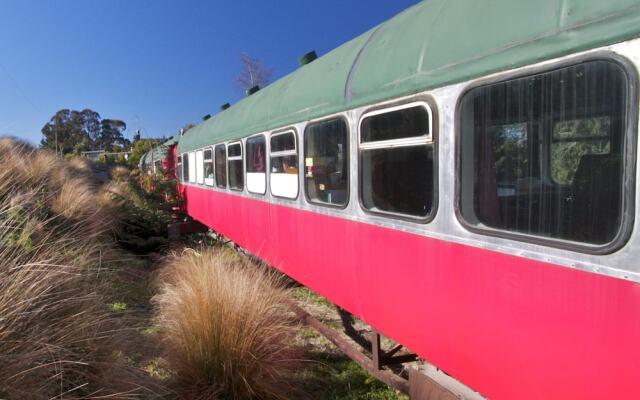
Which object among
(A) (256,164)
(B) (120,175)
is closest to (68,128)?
(B) (120,175)

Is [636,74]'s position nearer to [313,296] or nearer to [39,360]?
[39,360]

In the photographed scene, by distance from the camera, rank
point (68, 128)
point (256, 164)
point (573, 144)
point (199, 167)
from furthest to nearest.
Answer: point (68, 128) → point (199, 167) → point (256, 164) → point (573, 144)

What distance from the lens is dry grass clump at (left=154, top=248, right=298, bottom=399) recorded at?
3.67 meters

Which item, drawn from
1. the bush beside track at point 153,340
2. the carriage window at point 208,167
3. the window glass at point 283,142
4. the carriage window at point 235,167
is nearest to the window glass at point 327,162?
the window glass at point 283,142

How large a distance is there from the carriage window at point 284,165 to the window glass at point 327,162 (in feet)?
1.16

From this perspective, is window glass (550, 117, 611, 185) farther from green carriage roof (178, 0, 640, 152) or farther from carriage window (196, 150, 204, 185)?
carriage window (196, 150, 204, 185)

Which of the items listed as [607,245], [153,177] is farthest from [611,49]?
[153,177]

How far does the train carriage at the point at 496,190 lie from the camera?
6.17 ft

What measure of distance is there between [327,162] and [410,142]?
137 cm

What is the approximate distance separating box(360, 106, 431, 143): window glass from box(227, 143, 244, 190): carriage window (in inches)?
161

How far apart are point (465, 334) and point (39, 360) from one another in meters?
2.23

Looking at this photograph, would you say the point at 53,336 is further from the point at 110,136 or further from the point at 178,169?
the point at 110,136

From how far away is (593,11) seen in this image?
190 cm

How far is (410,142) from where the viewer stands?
300 cm
